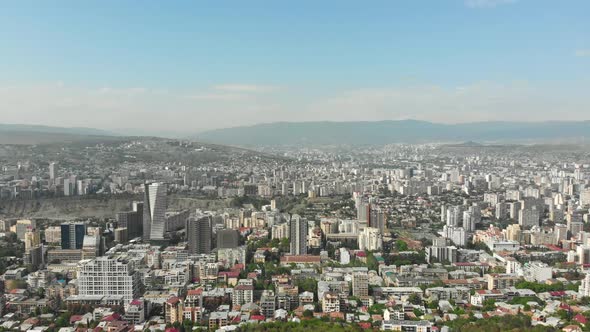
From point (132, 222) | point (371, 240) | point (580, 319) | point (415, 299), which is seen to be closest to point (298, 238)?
point (371, 240)

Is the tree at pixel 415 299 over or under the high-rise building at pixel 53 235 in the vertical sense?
under

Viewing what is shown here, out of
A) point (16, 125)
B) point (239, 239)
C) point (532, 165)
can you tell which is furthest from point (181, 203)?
point (532, 165)

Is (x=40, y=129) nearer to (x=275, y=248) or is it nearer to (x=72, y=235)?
(x=72, y=235)

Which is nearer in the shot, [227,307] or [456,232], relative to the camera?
[227,307]

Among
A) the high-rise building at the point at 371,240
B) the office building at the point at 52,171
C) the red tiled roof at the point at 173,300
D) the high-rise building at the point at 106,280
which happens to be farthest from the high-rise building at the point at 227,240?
the office building at the point at 52,171

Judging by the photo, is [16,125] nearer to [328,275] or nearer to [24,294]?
[24,294]

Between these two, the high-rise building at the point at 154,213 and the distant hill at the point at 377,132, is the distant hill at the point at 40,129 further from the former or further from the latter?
the distant hill at the point at 377,132

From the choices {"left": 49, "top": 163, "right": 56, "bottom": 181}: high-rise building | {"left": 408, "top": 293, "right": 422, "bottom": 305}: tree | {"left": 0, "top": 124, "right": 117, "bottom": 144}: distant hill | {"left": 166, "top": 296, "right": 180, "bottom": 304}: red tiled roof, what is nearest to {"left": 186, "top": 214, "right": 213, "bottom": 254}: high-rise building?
{"left": 166, "top": 296, "right": 180, "bottom": 304}: red tiled roof
